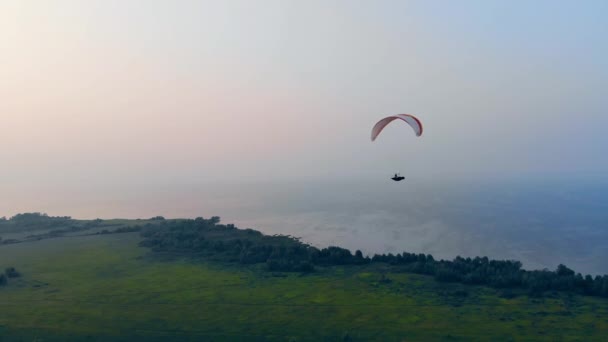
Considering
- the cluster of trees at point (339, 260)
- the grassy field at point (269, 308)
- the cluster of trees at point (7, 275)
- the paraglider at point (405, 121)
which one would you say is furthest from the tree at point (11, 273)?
the paraglider at point (405, 121)

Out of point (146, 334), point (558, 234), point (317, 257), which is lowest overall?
point (146, 334)

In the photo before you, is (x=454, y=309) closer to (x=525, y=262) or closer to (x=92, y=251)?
(x=525, y=262)

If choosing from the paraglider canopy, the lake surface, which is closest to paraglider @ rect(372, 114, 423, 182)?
the paraglider canopy

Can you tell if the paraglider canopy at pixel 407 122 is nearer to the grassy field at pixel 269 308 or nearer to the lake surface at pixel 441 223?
the grassy field at pixel 269 308

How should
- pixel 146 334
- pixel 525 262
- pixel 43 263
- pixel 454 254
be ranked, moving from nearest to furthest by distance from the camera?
pixel 146 334
pixel 43 263
pixel 525 262
pixel 454 254

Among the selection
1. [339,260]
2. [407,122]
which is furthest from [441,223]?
[407,122]

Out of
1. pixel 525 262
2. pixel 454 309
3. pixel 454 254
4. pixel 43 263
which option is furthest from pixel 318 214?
pixel 454 309
